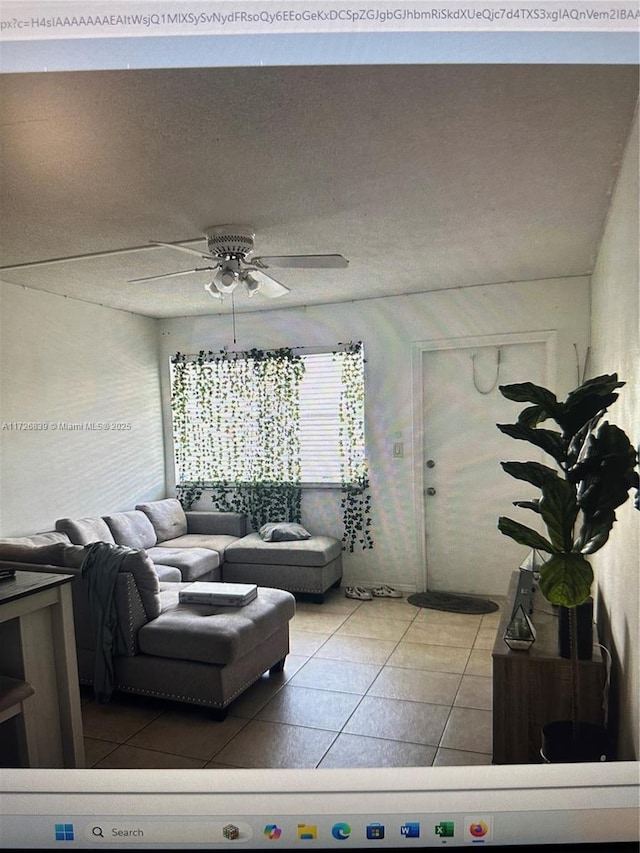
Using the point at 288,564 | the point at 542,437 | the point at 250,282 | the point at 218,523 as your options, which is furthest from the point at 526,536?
the point at 218,523

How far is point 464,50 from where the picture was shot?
507 millimetres

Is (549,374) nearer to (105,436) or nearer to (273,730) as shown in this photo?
(273,730)

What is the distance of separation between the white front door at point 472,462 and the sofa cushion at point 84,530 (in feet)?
6.70

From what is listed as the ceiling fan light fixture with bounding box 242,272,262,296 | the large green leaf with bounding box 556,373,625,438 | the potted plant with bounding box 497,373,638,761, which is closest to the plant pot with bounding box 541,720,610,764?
the potted plant with bounding box 497,373,638,761

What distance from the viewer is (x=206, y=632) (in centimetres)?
209

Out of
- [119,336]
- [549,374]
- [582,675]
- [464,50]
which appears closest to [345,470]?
[549,374]

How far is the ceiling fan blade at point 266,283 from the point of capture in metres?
2.39

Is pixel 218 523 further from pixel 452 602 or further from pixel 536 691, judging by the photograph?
pixel 536 691

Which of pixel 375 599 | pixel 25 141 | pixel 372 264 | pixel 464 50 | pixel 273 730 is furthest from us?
pixel 375 599

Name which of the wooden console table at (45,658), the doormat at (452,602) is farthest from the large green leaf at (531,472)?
the doormat at (452,602)

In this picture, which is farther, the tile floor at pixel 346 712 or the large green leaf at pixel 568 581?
the tile floor at pixel 346 712

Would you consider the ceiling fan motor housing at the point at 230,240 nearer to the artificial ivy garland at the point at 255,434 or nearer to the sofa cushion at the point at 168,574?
the artificial ivy garland at the point at 255,434

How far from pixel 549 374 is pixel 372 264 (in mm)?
1202

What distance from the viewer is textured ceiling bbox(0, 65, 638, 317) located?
1231mm
